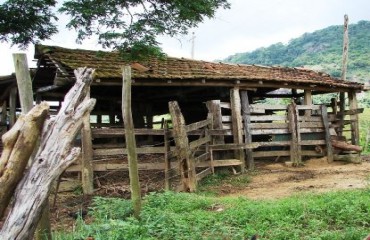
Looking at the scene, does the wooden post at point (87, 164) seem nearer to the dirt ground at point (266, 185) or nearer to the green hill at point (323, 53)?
the dirt ground at point (266, 185)

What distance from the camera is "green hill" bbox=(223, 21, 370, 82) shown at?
144ft

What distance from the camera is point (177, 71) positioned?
11.1 meters

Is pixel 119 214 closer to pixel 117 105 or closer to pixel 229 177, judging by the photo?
pixel 229 177

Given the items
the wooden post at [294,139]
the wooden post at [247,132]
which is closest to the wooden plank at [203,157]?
the wooden post at [247,132]

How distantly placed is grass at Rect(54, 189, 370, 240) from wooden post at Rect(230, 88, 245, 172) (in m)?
Answer: 4.23

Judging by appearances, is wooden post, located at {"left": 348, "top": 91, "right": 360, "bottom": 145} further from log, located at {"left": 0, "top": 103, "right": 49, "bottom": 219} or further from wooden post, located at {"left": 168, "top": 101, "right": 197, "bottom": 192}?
log, located at {"left": 0, "top": 103, "right": 49, "bottom": 219}

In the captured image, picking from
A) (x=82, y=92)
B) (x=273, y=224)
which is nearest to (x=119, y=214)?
(x=273, y=224)

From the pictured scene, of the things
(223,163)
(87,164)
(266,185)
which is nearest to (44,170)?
(87,164)

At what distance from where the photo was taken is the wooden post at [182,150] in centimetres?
796

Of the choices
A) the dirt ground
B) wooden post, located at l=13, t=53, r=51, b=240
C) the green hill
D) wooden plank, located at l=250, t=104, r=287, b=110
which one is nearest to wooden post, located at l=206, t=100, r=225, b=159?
the dirt ground

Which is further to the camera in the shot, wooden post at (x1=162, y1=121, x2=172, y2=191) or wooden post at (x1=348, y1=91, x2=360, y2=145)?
wooden post at (x1=348, y1=91, x2=360, y2=145)

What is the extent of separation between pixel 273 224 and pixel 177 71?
6456 mm

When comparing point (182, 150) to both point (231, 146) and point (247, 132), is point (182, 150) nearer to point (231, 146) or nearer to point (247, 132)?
point (231, 146)

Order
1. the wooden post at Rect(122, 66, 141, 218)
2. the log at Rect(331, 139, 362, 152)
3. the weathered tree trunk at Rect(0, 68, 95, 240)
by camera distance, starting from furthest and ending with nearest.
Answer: the log at Rect(331, 139, 362, 152) → the wooden post at Rect(122, 66, 141, 218) → the weathered tree trunk at Rect(0, 68, 95, 240)
